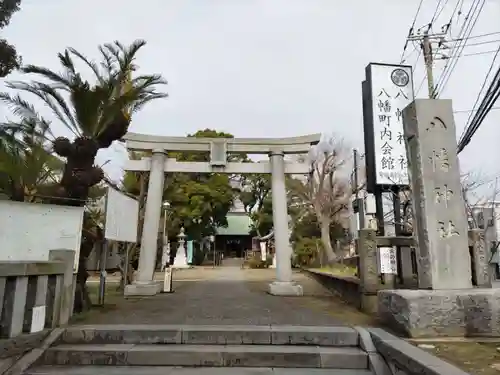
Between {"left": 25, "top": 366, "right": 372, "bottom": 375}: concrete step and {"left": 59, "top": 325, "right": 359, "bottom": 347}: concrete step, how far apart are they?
62 cm

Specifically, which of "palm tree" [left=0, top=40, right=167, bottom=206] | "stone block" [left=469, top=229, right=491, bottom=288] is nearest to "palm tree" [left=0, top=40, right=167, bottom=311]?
"palm tree" [left=0, top=40, right=167, bottom=206]

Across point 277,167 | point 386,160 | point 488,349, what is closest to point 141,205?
point 277,167

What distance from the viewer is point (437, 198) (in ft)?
21.3

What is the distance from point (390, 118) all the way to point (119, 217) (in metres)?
9.61

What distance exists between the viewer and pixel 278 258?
1302 cm

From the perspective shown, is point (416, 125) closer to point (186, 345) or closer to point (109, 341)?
point (186, 345)

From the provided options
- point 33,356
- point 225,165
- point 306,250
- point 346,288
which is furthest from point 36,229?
point 306,250

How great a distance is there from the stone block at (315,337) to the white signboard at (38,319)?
3.45 m

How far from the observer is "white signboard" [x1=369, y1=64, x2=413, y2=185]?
13.2 metres

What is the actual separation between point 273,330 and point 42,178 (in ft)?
28.1

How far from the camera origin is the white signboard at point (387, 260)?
30.4 feet

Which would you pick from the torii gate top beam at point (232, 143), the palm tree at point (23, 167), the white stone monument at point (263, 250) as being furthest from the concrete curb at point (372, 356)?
the white stone monument at point (263, 250)

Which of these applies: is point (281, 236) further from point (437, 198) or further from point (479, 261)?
point (437, 198)

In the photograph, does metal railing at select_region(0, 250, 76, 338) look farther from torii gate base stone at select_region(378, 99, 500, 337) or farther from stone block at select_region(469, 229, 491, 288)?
stone block at select_region(469, 229, 491, 288)
